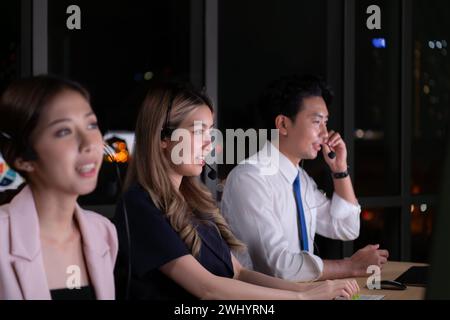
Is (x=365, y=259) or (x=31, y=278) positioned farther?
(x=365, y=259)

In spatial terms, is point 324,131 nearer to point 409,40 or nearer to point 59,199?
point 409,40

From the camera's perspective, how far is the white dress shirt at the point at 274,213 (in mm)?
2209

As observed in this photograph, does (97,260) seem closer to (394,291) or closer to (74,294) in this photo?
(74,294)

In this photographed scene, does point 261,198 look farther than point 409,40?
No

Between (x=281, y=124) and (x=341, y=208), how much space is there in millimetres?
441

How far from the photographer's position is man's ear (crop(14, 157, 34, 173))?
1.18 meters

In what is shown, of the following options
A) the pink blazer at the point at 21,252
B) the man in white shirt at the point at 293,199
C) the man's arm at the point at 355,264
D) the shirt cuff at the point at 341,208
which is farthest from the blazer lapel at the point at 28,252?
the shirt cuff at the point at 341,208

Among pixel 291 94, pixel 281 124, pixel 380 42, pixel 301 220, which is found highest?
pixel 380 42

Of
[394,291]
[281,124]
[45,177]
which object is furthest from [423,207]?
[45,177]

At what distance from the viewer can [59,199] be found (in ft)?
3.95

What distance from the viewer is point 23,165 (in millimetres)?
1182

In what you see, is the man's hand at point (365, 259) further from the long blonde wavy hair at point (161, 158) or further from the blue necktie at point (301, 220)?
the long blonde wavy hair at point (161, 158)

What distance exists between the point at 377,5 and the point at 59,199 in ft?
9.98

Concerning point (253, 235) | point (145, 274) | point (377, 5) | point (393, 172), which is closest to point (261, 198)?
point (253, 235)
